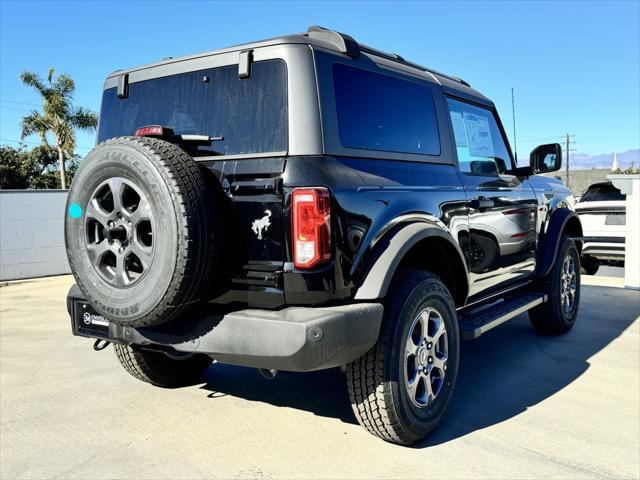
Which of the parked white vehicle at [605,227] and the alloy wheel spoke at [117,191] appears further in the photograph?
the parked white vehicle at [605,227]

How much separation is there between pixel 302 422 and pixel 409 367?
75cm

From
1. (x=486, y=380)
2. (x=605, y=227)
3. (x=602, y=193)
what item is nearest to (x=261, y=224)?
(x=486, y=380)

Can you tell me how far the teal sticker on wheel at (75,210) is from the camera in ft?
9.12

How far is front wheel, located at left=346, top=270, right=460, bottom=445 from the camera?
281 centimetres

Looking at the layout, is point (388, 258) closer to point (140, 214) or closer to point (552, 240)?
point (140, 214)

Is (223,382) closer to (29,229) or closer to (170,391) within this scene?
(170,391)

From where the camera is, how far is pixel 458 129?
13.2ft

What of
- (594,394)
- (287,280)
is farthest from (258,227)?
(594,394)

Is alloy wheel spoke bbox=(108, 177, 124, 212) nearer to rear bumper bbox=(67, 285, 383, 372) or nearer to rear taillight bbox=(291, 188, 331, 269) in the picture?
rear bumper bbox=(67, 285, 383, 372)

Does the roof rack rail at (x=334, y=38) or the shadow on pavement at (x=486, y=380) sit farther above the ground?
the roof rack rail at (x=334, y=38)

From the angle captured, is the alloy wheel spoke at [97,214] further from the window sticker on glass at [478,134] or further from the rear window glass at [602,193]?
the rear window glass at [602,193]

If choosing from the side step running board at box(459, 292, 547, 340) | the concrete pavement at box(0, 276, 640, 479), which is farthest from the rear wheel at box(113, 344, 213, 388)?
the side step running board at box(459, 292, 547, 340)

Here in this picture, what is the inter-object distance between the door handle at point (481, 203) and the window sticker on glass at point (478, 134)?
1.33ft

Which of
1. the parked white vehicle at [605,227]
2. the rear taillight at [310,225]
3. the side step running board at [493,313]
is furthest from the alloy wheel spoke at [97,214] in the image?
the parked white vehicle at [605,227]
